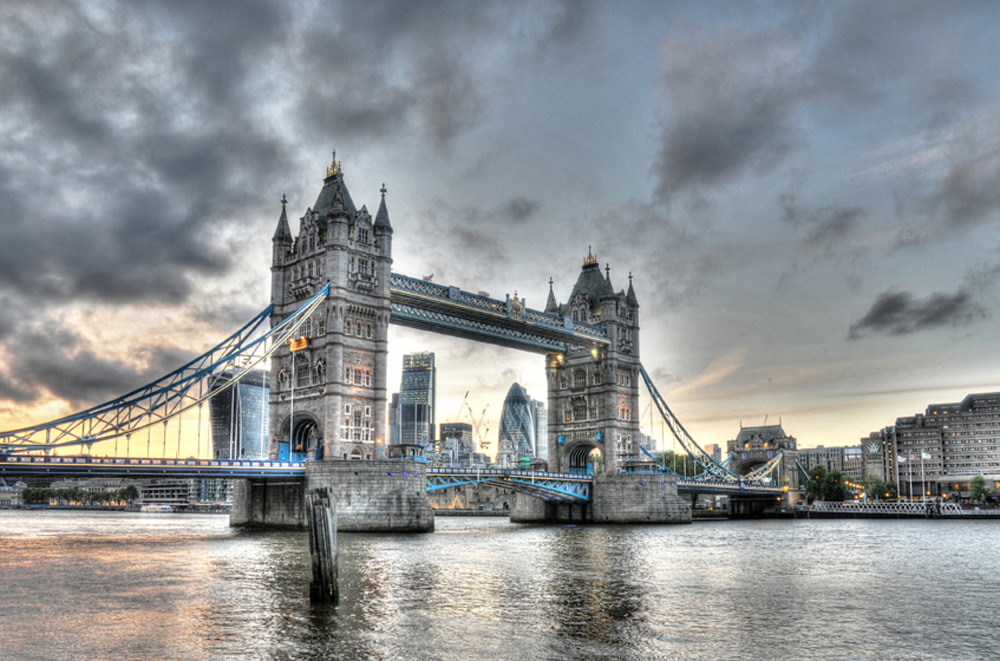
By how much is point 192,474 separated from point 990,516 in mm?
105878

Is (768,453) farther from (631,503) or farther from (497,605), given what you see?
(497,605)

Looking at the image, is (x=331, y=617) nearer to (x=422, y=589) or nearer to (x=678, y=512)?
(x=422, y=589)

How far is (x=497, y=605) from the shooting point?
27.0 meters

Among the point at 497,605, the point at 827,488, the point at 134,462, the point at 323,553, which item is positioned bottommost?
the point at 827,488

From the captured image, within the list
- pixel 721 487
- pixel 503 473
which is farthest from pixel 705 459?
pixel 503 473

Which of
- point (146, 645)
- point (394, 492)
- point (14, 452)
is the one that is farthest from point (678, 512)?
point (146, 645)

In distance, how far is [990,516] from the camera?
371ft

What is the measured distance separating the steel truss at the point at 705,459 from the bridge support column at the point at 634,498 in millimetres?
16544

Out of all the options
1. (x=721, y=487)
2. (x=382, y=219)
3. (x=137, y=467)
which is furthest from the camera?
(x=721, y=487)

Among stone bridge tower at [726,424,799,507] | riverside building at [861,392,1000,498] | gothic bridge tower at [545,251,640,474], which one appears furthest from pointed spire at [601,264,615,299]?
riverside building at [861,392,1000,498]

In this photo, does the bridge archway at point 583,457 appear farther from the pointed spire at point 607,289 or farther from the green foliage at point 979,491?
the green foliage at point 979,491

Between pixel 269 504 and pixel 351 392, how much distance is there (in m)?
11.1

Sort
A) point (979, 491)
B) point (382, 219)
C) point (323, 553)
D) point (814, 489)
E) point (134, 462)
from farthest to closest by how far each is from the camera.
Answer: point (814, 489), point (979, 491), point (382, 219), point (134, 462), point (323, 553)

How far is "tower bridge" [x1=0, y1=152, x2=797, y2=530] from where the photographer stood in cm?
6072
